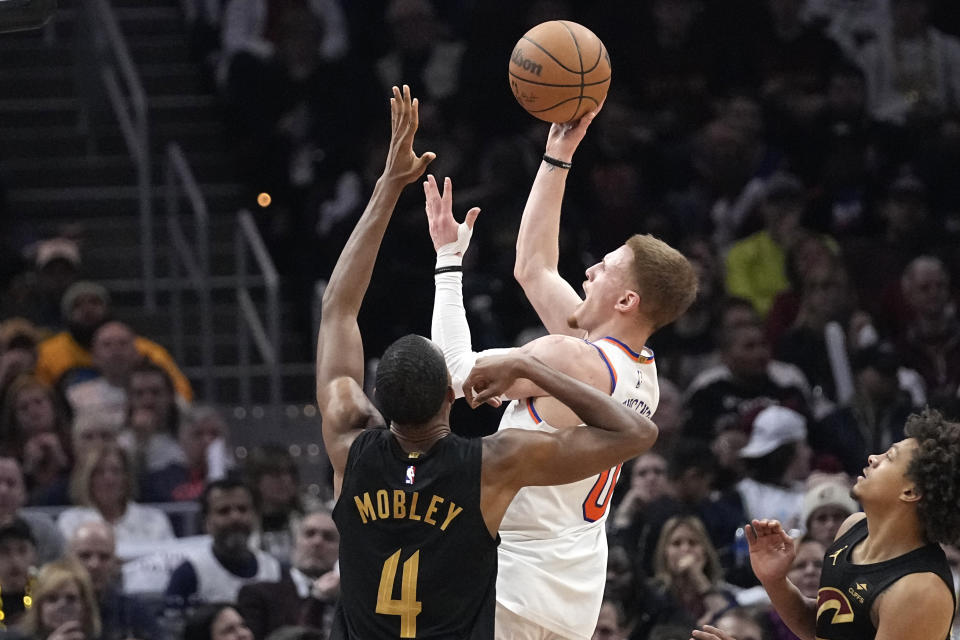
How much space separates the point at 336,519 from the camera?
5043mm

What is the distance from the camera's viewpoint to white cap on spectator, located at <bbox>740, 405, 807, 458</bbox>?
991 centimetres

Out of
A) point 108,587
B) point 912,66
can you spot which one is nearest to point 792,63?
point 912,66

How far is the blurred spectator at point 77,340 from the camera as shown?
1108cm

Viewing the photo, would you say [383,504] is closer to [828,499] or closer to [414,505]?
[414,505]

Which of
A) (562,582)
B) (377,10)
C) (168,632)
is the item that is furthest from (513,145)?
(562,582)

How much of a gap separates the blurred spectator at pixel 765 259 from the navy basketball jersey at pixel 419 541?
7.36 m

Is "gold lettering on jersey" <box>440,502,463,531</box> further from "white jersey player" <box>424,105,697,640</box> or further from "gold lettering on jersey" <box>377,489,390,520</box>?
"white jersey player" <box>424,105,697,640</box>

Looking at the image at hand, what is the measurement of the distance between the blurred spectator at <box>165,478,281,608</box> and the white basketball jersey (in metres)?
3.59

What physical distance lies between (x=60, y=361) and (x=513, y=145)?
3447 millimetres

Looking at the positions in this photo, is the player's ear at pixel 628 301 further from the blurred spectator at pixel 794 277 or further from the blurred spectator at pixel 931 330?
the blurred spectator at pixel 794 277

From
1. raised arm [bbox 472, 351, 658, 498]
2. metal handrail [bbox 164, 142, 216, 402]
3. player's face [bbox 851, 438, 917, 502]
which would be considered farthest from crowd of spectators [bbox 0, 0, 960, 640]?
raised arm [bbox 472, 351, 658, 498]

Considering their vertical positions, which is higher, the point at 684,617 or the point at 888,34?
the point at 888,34

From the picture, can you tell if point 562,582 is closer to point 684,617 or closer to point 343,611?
point 343,611

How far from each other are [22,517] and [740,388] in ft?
14.4
